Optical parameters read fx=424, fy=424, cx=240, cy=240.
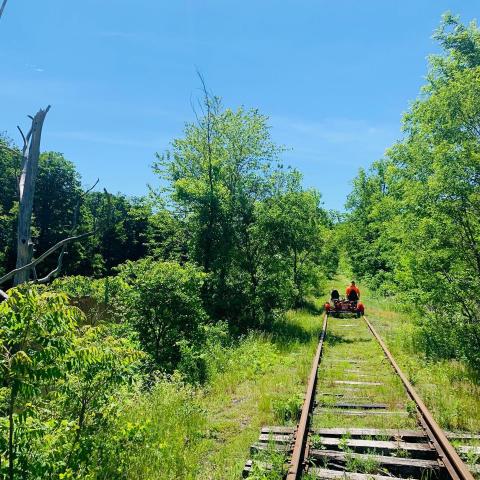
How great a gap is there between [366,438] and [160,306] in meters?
7.37

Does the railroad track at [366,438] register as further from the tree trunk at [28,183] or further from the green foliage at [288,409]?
the tree trunk at [28,183]

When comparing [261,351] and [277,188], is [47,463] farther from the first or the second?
[277,188]

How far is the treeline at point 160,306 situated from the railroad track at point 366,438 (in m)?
2.15

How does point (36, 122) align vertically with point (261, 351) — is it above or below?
above

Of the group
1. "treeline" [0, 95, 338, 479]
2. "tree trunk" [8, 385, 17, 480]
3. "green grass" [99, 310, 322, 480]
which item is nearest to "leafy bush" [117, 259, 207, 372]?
"treeline" [0, 95, 338, 479]

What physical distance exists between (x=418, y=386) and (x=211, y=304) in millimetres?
10821

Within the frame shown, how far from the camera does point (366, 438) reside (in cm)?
616

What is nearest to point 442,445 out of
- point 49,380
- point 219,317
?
point 49,380

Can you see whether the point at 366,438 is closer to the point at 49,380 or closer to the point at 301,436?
the point at 301,436

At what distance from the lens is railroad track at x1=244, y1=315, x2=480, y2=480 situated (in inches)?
204

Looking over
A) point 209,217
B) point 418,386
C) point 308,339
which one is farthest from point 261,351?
point 209,217

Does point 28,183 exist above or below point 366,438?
above

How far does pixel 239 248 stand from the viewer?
62.4 feet

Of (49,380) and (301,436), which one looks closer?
(49,380)
